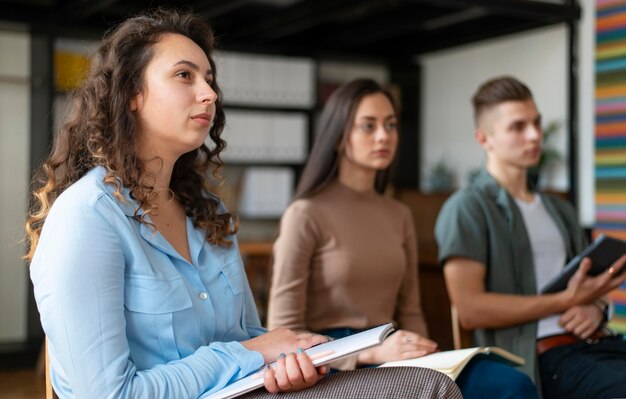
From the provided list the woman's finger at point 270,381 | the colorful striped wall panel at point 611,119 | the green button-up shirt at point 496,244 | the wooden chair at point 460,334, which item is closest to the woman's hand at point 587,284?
the green button-up shirt at point 496,244

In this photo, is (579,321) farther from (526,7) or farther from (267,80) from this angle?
(267,80)

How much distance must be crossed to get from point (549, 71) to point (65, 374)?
17.5ft

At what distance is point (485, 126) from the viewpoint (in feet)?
8.87

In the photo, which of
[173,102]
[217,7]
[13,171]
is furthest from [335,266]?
[13,171]

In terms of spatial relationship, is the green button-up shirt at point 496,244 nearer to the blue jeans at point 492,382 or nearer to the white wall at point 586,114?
the blue jeans at point 492,382

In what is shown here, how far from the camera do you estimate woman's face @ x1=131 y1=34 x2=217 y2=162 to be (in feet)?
5.20

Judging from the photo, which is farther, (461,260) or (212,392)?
(461,260)

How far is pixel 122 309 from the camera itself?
1.40 m

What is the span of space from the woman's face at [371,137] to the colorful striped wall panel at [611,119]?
288 cm

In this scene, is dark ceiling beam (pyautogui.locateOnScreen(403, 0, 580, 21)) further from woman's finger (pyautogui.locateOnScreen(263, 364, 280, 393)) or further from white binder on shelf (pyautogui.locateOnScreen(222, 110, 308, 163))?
woman's finger (pyautogui.locateOnScreen(263, 364, 280, 393))

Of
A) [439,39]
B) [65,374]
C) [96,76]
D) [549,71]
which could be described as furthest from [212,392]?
[439,39]

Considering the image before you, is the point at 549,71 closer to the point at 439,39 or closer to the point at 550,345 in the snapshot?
the point at 439,39

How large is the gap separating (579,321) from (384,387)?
1.26 meters

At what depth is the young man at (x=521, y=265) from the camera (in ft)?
7.75
